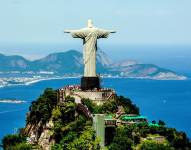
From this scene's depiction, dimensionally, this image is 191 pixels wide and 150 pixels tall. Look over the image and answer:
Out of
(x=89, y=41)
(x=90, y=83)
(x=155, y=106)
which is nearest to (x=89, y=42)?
(x=89, y=41)

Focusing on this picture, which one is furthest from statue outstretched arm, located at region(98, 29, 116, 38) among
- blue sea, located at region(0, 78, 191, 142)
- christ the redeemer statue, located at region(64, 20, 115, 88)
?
blue sea, located at region(0, 78, 191, 142)

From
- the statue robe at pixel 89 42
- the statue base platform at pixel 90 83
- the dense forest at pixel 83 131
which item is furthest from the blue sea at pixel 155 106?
the dense forest at pixel 83 131

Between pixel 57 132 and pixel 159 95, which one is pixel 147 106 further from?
pixel 57 132

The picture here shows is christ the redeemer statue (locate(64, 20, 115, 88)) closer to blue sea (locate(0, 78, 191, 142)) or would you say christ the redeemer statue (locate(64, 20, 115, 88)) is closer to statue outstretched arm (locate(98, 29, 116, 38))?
statue outstretched arm (locate(98, 29, 116, 38))

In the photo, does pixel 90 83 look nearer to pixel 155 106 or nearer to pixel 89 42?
pixel 89 42

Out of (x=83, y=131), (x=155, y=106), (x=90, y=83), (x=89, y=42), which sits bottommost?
(x=83, y=131)

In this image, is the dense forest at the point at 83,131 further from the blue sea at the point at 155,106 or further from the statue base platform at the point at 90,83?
the blue sea at the point at 155,106

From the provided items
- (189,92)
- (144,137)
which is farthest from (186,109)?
(144,137)
